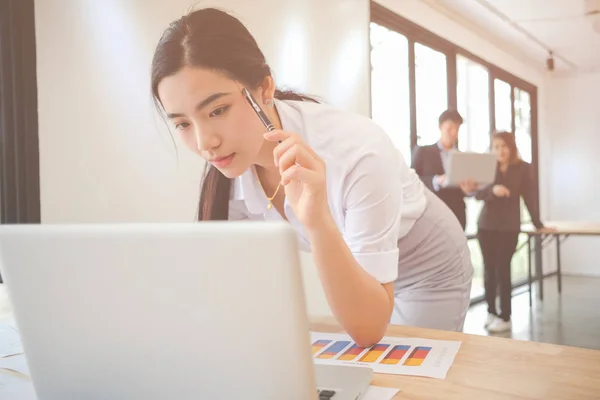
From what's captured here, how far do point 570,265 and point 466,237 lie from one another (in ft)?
1.07

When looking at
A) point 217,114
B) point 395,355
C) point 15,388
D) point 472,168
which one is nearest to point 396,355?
point 395,355

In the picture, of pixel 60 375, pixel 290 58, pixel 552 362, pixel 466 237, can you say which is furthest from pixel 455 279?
pixel 60 375

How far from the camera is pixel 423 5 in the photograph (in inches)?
68.9

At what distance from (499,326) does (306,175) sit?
106 cm

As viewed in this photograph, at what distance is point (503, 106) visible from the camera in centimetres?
174

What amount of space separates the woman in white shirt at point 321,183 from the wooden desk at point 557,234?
24cm

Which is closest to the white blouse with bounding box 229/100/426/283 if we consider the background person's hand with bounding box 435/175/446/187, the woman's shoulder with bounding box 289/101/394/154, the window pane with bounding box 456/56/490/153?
the woman's shoulder with bounding box 289/101/394/154

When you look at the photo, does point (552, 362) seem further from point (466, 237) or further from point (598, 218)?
point (598, 218)

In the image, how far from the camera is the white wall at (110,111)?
153cm

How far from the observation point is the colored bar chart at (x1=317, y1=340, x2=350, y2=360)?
0.97 m

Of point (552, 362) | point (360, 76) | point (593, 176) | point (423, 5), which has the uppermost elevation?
point (423, 5)

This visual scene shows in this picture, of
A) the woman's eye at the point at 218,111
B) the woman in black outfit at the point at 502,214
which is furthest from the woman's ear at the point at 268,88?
the woman in black outfit at the point at 502,214

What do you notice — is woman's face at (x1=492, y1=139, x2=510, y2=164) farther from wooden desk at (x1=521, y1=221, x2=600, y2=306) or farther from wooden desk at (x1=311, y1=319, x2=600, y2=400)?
wooden desk at (x1=311, y1=319, x2=600, y2=400)

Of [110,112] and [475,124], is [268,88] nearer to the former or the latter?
[110,112]
